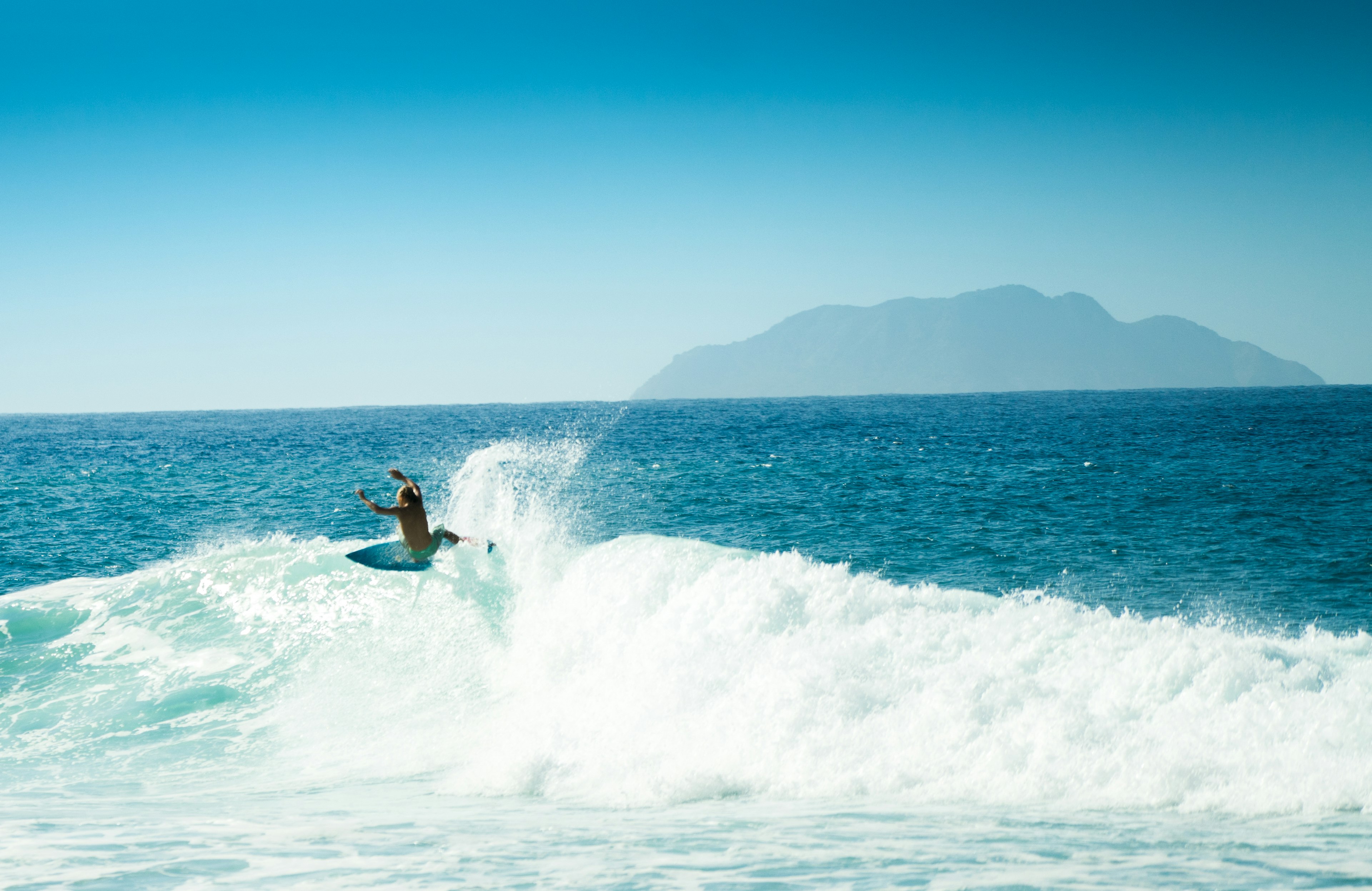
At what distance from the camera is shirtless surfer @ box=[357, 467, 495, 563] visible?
1544 centimetres

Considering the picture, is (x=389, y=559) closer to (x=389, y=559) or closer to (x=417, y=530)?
(x=389, y=559)

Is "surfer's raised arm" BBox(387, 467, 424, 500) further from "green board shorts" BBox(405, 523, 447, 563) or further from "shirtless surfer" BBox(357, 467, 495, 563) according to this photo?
"green board shorts" BBox(405, 523, 447, 563)

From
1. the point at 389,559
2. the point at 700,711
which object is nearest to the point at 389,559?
the point at 389,559

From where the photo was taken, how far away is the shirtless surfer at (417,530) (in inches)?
608

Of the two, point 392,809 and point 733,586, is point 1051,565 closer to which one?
point 733,586

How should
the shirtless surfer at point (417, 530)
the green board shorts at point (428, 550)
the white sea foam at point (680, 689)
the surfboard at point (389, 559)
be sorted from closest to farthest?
the white sea foam at point (680, 689) < the shirtless surfer at point (417, 530) < the surfboard at point (389, 559) < the green board shorts at point (428, 550)

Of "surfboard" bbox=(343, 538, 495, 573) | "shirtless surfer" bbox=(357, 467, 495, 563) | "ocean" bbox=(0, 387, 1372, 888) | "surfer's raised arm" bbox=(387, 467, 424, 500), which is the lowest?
"ocean" bbox=(0, 387, 1372, 888)

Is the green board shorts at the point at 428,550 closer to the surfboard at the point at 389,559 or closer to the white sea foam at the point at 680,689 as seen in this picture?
the surfboard at the point at 389,559

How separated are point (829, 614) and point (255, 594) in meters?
11.6

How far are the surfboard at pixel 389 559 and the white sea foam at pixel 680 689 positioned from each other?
371mm

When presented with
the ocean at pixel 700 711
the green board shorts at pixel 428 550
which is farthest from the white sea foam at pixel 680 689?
the green board shorts at pixel 428 550

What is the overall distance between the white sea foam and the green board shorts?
1.14 feet

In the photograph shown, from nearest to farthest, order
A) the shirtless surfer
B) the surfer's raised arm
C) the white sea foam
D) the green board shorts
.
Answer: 1. the white sea foam
2. the surfer's raised arm
3. the shirtless surfer
4. the green board shorts

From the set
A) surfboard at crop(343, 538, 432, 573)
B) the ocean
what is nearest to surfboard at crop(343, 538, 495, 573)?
surfboard at crop(343, 538, 432, 573)
